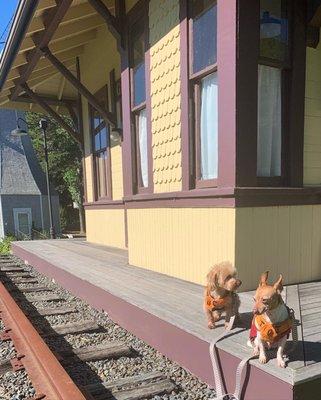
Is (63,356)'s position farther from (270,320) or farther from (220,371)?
(270,320)

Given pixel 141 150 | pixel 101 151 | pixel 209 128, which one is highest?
pixel 101 151

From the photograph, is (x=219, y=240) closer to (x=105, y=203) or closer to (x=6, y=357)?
(x=6, y=357)

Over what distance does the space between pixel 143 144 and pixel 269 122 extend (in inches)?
95.9

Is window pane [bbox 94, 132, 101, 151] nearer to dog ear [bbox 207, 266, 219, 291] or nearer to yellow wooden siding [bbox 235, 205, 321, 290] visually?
yellow wooden siding [bbox 235, 205, 321, 290]

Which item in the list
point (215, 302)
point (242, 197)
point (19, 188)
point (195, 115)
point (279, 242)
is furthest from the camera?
point (19, 188)

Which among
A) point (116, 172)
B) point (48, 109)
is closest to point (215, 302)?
point (116, 172)

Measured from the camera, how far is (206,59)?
429 centimetres

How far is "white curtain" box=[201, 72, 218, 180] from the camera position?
423cm

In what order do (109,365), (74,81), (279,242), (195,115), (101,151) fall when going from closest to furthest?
1. (109,365)
2. (279,242)
3. (195,115)
4. (74,81)
5. (101,151)

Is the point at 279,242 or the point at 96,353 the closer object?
the point at 96,353

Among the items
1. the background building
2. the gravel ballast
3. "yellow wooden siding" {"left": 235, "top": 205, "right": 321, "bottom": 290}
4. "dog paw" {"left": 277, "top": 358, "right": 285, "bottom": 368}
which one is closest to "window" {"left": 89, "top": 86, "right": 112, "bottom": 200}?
the gravel ballast

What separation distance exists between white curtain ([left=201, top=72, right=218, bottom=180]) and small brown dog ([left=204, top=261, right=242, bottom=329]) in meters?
1.74

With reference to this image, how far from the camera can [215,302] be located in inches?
109

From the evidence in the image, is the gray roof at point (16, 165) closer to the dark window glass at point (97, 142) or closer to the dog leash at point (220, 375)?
the dark window glass at point (97, 142)
